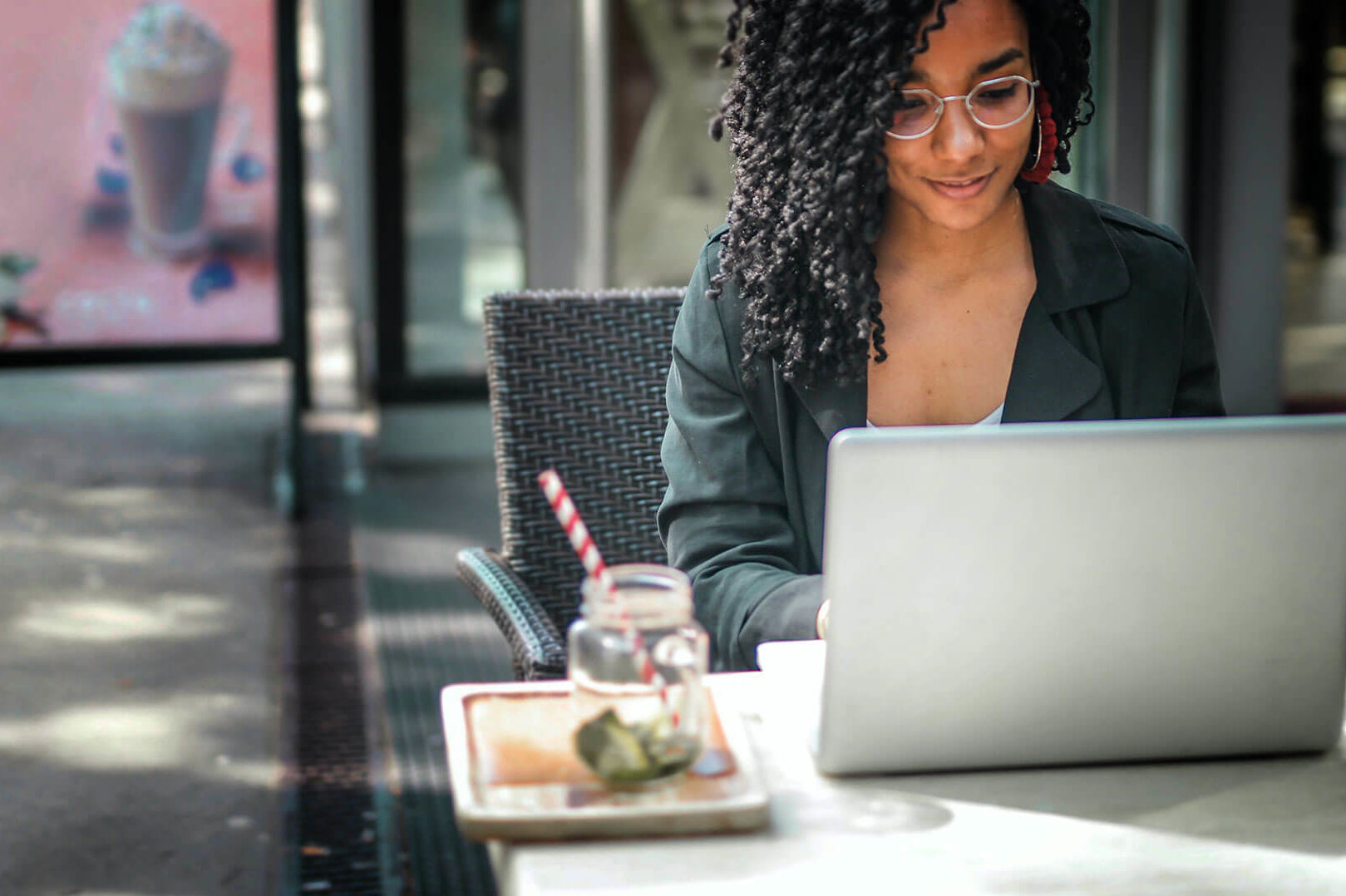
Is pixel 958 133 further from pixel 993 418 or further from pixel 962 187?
pixel 993 418

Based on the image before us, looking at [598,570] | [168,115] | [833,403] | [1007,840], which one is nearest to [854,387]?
[833,403]

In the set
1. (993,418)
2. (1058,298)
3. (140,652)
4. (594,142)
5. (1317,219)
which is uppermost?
(594,142)

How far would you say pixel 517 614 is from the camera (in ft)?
6.74

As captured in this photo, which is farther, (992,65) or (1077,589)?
(992,65)

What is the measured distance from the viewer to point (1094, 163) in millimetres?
5953

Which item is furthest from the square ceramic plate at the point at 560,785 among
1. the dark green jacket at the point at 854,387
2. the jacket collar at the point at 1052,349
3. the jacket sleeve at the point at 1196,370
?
the jacket sleeve at the point at 1196,370

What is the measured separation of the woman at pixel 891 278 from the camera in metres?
Result: 1.78

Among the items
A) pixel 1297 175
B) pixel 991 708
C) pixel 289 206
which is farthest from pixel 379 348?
pixel 991 708

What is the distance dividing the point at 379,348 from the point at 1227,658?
17.2ft

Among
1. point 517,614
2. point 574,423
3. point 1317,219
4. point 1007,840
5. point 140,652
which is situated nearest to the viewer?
point 1007,840

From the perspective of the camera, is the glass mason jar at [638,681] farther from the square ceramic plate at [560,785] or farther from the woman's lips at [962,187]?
the woman's lips at [962,187]

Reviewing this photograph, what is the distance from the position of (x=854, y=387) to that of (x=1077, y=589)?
0.72 meters

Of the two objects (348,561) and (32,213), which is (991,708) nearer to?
(348,561)

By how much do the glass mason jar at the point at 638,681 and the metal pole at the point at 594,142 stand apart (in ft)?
16.1
